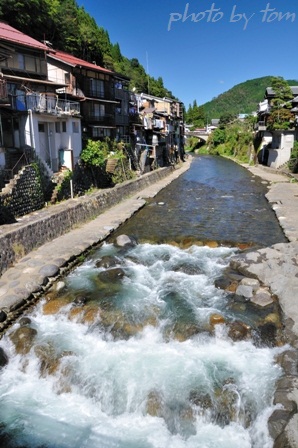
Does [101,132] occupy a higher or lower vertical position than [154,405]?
higher

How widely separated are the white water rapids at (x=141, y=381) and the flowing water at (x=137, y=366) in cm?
3

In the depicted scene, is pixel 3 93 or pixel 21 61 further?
pixel 21 61

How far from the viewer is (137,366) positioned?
9594mm

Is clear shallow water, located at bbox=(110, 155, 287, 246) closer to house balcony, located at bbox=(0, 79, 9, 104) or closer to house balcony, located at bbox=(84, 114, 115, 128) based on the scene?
house balcony, located at bbox=(84, 114, 115, 128)

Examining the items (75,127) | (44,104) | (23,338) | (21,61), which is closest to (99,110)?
(75,127)

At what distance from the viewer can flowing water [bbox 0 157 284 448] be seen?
7887 millimetres

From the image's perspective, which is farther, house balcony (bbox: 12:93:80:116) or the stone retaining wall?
house balcony (bbox: 12:93:80:116)

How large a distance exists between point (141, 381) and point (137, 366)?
2.01 feet

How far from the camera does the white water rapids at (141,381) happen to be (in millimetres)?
7812

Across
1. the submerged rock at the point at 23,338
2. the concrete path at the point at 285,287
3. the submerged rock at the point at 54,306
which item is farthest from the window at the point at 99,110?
the submerged rock at the point at 23,338

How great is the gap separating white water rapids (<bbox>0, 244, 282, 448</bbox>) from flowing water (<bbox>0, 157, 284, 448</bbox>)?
0.03 m

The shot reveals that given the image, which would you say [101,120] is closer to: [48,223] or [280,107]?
[48,223]

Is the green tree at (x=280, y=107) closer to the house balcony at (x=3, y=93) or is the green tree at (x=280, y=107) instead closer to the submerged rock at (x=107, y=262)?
the house balcony at (x=3, y=93)

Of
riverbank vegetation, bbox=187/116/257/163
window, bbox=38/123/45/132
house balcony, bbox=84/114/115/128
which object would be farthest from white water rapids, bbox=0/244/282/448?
riverbank vegetation, bbox=187/116/257/163
